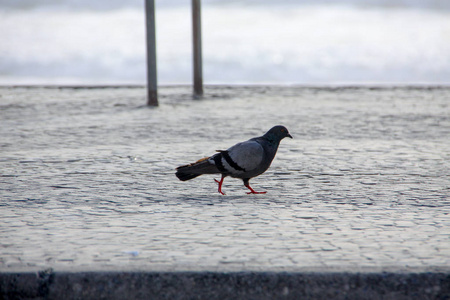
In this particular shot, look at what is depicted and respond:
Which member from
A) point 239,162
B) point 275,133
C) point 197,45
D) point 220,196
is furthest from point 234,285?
point 197,45

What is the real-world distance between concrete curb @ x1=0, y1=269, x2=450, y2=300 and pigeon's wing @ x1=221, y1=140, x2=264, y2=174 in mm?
2304

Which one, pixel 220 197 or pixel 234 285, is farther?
pixel 220 197

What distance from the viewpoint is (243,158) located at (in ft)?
20.9

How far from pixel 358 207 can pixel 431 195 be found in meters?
0.91

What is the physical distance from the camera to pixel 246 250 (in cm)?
462

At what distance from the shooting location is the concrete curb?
13.5 feet

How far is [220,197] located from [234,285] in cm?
241

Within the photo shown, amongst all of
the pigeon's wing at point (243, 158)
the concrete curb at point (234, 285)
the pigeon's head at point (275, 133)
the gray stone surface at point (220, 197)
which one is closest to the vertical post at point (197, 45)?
the gray stone surface at point (220, 197)

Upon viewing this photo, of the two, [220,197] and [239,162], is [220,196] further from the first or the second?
[239,162]

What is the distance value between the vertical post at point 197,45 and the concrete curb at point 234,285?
1320cm

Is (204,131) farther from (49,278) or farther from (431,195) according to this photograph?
(49,278)

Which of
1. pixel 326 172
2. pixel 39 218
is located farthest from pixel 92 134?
pixel 39 218

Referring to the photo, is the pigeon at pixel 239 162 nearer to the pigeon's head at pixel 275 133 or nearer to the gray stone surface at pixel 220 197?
the pigeon's head at pixel 275 133

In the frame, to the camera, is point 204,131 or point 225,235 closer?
point 225,235
